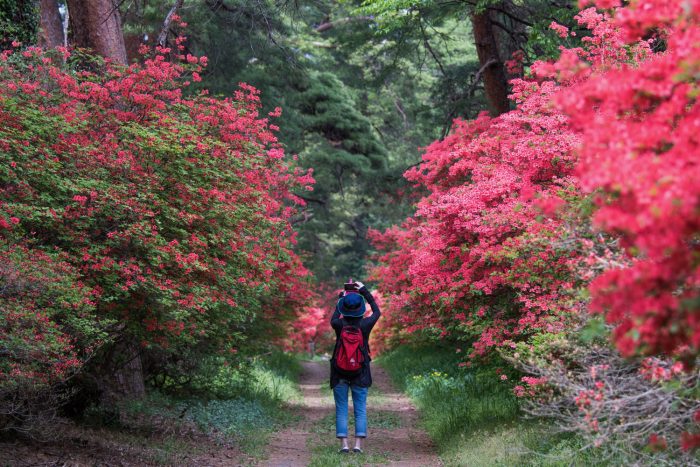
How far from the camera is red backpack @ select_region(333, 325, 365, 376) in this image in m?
8.15

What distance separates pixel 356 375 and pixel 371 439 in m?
2.06

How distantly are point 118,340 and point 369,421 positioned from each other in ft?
14.5

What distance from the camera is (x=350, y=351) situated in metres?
8.18

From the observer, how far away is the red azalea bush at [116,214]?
20.1 feet

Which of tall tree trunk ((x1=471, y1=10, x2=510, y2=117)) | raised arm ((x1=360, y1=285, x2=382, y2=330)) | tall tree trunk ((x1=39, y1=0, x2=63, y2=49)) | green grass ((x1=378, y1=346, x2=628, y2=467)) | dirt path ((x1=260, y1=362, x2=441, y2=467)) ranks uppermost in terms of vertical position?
tall tree trunk ((x1=39, y1=0, x2=63, y2=49))

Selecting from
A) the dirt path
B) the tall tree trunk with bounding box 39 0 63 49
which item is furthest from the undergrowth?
the tall tree trunk with bounding box 39 0 63 49

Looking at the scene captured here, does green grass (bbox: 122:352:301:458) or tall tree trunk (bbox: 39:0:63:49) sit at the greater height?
tall tree trunk (bbox: 39:0:63:49)

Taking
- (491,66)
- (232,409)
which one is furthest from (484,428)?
(491,66)

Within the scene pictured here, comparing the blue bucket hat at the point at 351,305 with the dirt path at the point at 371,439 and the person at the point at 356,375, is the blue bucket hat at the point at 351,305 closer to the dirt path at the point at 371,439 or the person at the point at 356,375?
the person at the point at 356,375

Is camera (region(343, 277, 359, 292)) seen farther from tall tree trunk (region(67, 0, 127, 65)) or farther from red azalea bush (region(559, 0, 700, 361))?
tall tree trunk (region(67, 0, 127, 65))

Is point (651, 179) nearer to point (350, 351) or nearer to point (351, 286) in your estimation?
point (351, 286)

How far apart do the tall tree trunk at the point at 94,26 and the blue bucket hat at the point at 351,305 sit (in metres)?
6.21

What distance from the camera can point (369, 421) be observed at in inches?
462

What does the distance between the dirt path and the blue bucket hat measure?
60.7 inches
